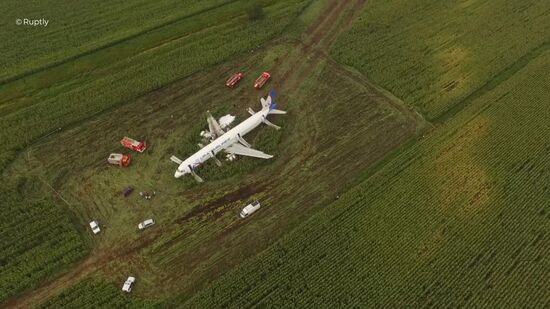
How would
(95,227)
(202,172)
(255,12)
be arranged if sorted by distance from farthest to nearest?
(255,12) → (202,172) → (95,227)

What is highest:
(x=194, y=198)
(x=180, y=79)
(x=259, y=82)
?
(x=180, y=79)

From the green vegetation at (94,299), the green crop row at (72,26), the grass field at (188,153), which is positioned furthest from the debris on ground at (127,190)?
the green crop row at (72,26)

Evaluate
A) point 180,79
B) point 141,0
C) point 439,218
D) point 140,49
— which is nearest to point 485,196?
point 439,218

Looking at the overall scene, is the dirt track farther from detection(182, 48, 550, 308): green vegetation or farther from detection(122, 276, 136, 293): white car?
detection(182, 48, 550, 308): green vegetation

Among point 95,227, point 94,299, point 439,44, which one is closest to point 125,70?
point 95,227

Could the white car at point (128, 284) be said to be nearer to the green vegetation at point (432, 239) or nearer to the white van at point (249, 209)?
the green vegetation at point (432, 239)

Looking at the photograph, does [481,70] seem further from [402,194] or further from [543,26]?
[402,194]

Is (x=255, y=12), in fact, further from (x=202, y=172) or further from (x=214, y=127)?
(x=202, y=172)

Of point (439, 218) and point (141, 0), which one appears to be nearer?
point (439, 218)
